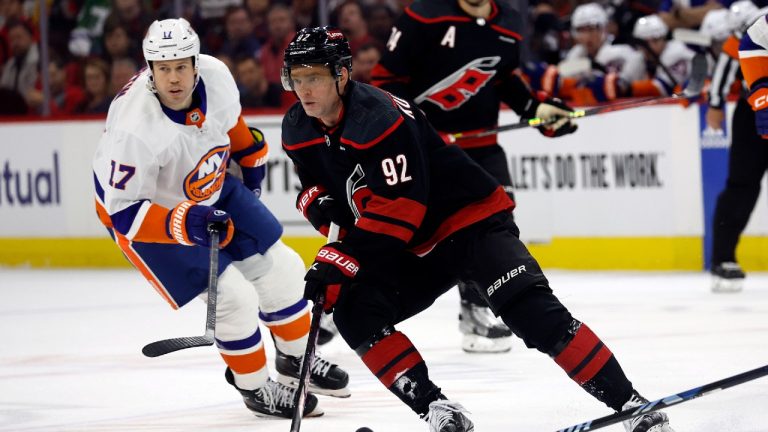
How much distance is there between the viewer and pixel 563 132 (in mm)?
4793

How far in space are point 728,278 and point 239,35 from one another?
10.8 ft

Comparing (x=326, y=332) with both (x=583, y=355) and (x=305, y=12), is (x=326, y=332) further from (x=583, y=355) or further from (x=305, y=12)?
(x=305, y=12)

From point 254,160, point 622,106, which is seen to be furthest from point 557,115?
point 254,160

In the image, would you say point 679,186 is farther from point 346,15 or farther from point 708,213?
point 346,15

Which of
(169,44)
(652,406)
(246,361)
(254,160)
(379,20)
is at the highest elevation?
(169,44)

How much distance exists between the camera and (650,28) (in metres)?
7.17

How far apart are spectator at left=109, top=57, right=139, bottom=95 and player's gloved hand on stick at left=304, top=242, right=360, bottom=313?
526 cm

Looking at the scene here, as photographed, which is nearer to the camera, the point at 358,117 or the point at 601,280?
the point at 358,117

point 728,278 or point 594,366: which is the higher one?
point 594,366

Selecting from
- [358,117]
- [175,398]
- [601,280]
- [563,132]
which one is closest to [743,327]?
[563,132]

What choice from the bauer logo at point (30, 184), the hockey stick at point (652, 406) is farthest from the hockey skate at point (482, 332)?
the bauer logo at point (30, 184)

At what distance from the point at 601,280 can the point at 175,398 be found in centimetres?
291

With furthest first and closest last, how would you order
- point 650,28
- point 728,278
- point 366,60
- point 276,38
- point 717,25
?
point 276,38 → point 366,60 → point 650,28 → point 717,25 → point 728,278

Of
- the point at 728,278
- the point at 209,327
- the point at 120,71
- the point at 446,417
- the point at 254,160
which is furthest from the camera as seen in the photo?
the point at 120,71
